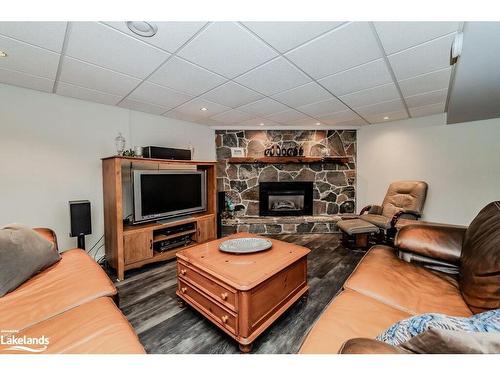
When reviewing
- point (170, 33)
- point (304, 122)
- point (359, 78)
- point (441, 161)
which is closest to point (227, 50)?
point (170, 33)

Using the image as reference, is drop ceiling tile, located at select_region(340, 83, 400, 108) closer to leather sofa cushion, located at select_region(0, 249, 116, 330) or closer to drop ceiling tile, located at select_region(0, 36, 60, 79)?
drop ceiling tile, located at select_region(0, 36, 60, 79)

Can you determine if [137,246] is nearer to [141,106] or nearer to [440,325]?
[141,106]

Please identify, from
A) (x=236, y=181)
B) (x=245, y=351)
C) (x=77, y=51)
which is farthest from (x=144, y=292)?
(x=236, y=181)

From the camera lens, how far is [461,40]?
1385 mm

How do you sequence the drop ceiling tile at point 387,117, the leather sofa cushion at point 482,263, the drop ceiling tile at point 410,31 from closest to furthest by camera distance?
the leather sofa cushion at point 482,263 → the drop ceiling tile at point 410,31 → the drop ceiling tile at point 387,117

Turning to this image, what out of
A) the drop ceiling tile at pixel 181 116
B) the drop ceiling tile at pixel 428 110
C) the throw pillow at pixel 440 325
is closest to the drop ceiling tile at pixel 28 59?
the drop ceiling tile at pixel 181 116

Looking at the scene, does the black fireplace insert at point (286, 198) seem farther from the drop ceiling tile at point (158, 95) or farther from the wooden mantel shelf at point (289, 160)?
the drop ceiling tile at point (158, 95)

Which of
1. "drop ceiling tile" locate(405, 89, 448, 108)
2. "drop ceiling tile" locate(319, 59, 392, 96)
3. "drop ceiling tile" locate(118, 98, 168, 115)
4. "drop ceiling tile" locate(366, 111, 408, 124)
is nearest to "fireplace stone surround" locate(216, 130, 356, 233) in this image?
"drop ceiling tile" locate(366, 111, 408, 124)

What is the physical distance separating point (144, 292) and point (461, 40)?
125 inches

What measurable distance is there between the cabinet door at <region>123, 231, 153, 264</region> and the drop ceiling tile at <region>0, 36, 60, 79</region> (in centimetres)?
169

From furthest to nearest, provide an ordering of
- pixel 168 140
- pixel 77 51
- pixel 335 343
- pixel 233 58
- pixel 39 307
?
pixel 168 140, pixel 233 58, pixel 77 51, pixel 39 307, pixel 335 343

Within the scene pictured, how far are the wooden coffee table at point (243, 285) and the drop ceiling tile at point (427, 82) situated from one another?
2000 millimetres

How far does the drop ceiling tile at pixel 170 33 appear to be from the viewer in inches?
51.3
